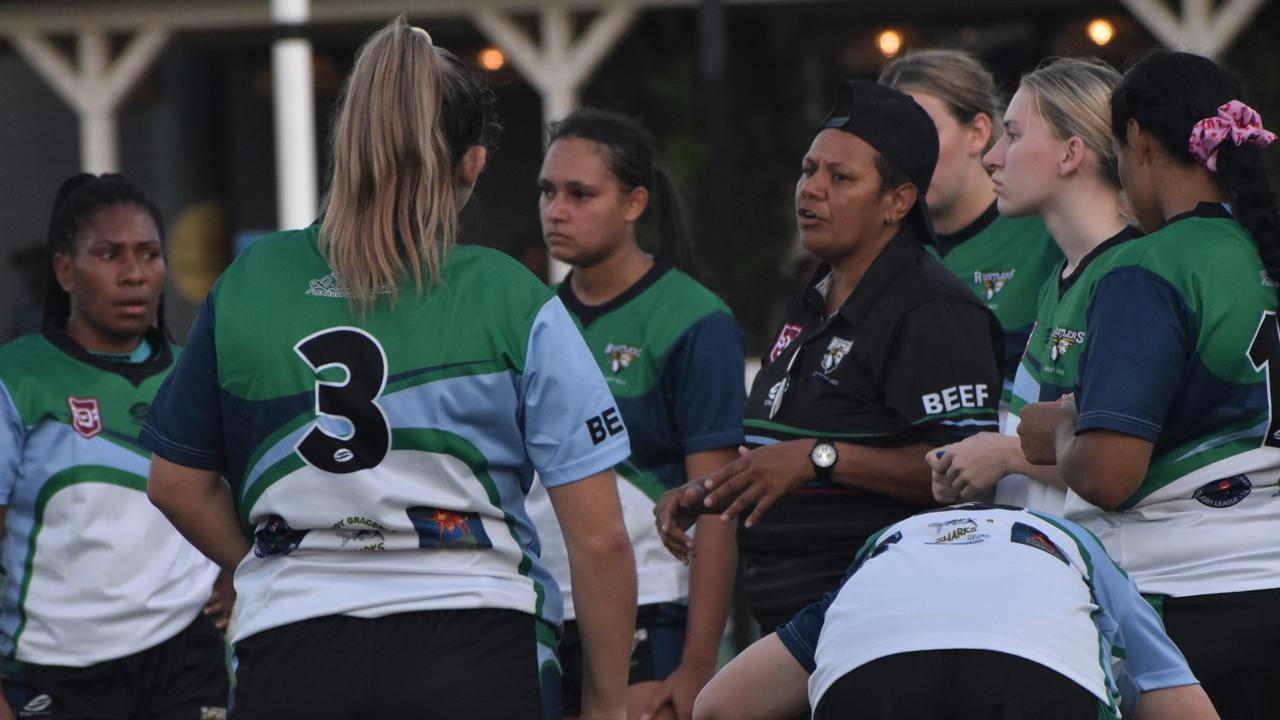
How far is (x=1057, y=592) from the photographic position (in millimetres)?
2154

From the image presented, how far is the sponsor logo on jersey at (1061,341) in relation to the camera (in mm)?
2924

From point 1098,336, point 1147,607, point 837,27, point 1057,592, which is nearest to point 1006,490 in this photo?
point 1098,336

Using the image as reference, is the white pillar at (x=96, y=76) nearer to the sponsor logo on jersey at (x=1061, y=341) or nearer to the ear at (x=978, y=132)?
the ear at (x=978, y=132)

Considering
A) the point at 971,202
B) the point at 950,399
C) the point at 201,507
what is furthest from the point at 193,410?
the point at 971,202

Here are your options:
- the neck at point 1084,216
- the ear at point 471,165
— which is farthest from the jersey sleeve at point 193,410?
the neck at point 1084,216

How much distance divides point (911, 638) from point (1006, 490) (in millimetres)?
1091

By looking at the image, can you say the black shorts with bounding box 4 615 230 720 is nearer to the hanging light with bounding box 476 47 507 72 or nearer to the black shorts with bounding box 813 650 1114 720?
the black shorts with bounding box 813 650 1114 720

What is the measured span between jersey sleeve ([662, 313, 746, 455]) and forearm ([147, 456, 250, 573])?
1.37m

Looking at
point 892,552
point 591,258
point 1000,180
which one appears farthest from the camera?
point 591,258

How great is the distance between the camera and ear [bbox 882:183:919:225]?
3305mm

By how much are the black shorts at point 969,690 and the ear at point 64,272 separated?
2.48 meters

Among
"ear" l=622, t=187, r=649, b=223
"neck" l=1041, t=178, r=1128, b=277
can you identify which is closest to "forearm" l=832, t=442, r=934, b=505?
"neck" l=1041, t=178, r=1128, b=277

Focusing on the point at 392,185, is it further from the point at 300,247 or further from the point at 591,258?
the point at 591,258

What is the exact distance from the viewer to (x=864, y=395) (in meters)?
3.12
